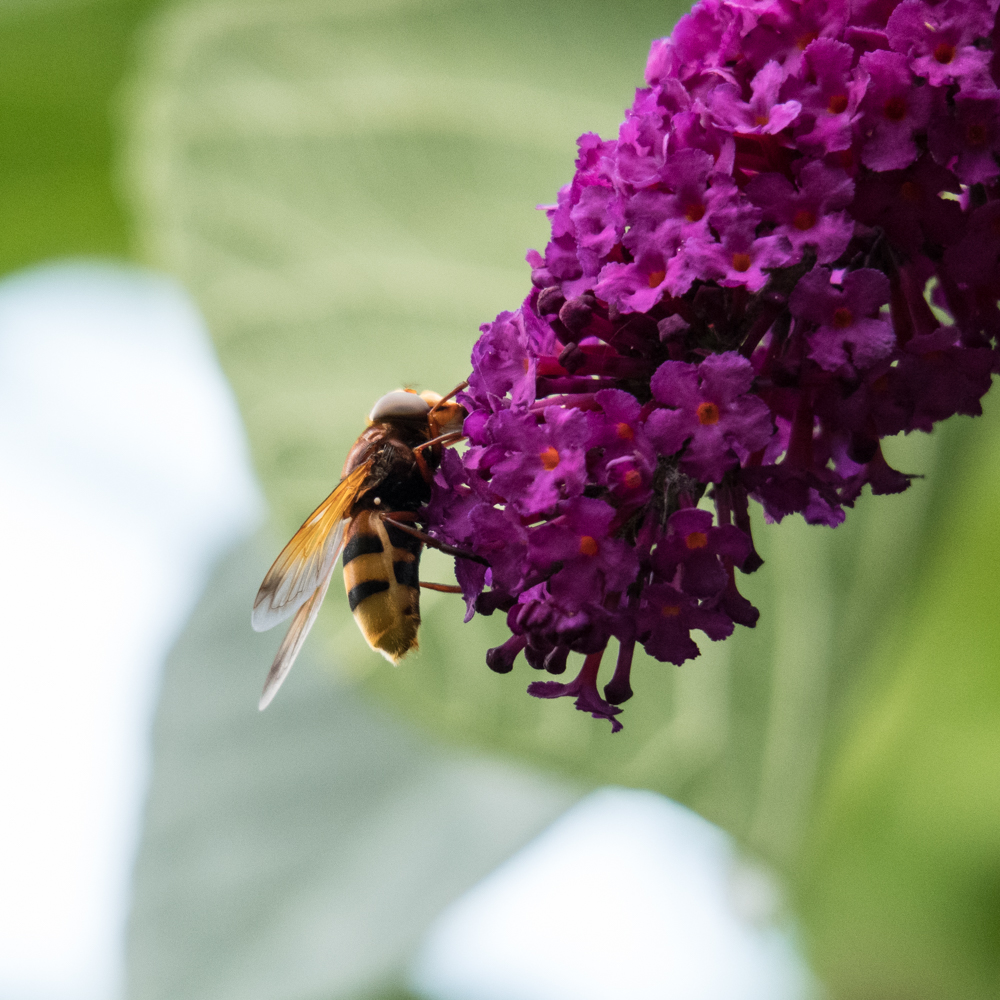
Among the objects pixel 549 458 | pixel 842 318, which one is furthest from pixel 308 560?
pixel 842 318

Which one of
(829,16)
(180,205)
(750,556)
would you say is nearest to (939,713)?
(750,556)

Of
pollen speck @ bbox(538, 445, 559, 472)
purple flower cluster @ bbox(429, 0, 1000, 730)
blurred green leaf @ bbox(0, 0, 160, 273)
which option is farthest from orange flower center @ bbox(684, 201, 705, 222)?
blurred green leaf @ bbox(0, 0, 160, 273)

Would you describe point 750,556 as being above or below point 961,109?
below

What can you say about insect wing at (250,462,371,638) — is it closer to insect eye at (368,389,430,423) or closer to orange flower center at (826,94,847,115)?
insect eye at (368,389,430,423)

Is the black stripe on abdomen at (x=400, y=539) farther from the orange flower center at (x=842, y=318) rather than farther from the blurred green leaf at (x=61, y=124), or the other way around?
the blurred green leaf at (x=61, y=124)

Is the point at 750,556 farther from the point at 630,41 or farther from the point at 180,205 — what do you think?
the point at 180,205

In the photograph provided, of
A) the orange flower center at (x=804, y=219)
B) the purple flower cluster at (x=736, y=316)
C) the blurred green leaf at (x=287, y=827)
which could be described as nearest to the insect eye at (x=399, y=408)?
the purple flower cluster at (x=736, y=316)

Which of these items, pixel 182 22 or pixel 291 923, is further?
pixel 291 923
